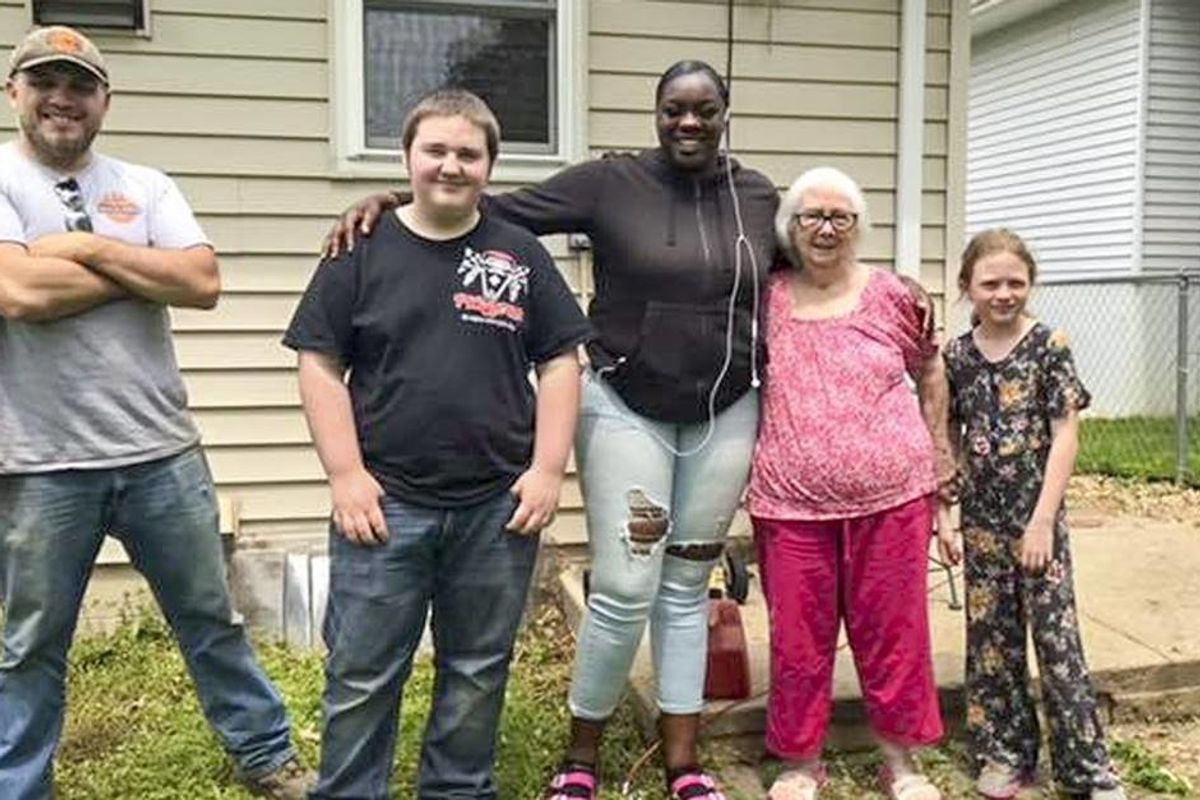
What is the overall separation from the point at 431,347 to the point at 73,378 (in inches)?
30.2

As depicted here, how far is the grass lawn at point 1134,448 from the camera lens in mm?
7219

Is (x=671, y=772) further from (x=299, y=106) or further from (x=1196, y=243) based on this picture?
(x=1196, y=243)

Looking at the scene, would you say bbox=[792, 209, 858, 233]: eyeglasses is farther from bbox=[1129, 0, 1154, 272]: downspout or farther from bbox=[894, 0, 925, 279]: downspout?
bbox=[1129, 0, 1154, 272]: downspout

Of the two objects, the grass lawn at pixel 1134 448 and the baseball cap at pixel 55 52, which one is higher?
the baseball cap at pixel 55 52

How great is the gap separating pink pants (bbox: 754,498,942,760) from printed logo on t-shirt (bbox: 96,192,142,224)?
1.51 m

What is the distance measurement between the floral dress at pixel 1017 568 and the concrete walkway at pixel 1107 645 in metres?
0.37

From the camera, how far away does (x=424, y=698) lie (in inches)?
137

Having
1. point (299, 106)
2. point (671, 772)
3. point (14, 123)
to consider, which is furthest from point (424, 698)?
point (14, 123)

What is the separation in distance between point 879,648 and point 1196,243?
337 inches

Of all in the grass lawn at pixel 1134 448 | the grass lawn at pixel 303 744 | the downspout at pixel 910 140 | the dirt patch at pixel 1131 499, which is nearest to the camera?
the grass lawn at pixel 303 744

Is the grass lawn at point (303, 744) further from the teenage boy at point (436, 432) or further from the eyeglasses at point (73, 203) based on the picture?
the eyeglasses at point (73, 203)

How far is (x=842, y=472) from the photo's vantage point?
8.48 ft

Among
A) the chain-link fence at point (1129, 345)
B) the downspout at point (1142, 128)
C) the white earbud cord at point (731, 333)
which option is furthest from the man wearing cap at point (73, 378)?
the downspout at point (1142, 128)

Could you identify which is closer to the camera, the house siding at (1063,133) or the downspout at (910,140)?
the downspout at (910,140)
